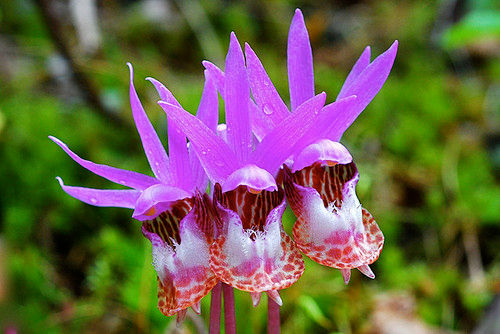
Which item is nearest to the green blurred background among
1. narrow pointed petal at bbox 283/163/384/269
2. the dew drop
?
narrow pointed petal at bbox 283/163/384/269

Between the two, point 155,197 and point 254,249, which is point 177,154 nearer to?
point 155,197

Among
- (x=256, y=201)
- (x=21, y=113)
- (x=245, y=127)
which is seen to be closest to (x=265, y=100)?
(x=245, y=127)

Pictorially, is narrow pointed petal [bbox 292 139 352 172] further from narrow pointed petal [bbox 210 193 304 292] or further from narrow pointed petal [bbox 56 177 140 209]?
narrow pointed petal [bbox 56 177 140 209]

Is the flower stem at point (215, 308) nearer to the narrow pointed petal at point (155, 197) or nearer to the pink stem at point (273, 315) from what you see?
the pink stem at point (273, 315)

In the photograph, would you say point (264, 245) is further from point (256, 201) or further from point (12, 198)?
point (12, 198)

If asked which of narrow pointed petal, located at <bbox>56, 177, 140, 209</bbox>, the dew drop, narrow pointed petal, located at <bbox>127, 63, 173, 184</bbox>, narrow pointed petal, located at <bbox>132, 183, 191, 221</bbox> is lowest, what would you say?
narrow pointed petal, located at <bbox>56, 177, 140, 209</bbox>

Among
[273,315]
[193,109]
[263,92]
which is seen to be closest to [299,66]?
[263,92]

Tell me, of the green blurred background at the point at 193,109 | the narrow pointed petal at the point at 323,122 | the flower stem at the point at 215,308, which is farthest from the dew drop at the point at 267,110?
the green blurred background at the point at 193,109
